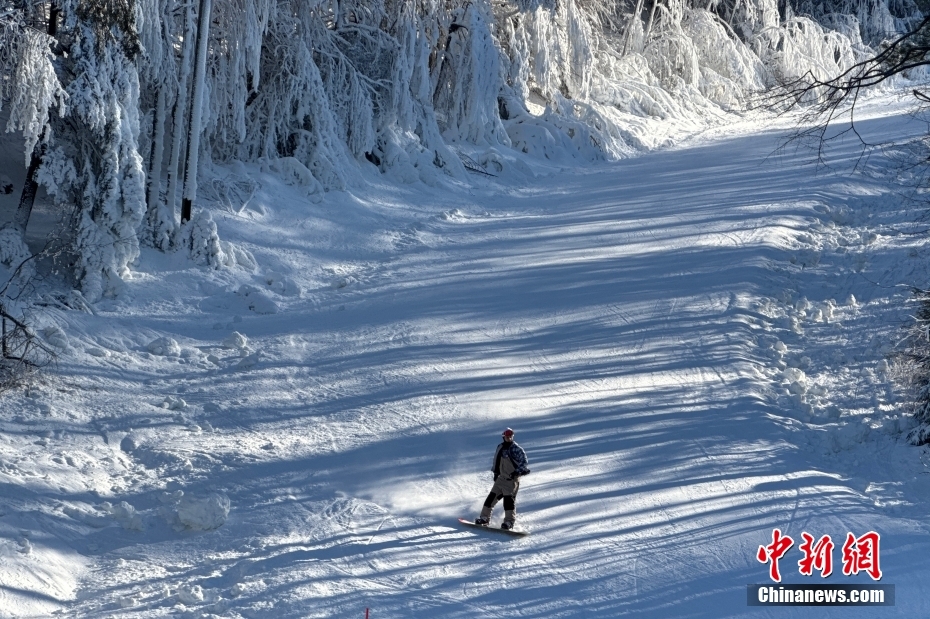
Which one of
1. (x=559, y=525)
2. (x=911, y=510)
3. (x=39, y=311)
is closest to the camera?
(x=559, y=525)

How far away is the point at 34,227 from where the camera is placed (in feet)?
37.3

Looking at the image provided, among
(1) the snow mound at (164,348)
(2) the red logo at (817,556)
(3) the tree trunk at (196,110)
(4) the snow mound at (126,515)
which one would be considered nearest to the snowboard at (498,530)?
(2) the red logo at (817,556)

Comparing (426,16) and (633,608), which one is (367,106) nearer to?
(426,16)

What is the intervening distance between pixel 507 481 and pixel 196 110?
23.8 feet

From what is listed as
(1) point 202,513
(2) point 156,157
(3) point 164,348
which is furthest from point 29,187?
(1) point 202,513

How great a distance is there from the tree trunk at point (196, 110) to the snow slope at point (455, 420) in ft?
2.88

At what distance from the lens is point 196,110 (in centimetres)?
1242

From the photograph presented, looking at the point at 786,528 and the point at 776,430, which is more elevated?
the point at 776,430

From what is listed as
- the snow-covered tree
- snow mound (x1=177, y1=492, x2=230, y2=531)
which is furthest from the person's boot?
the snow-covered tree

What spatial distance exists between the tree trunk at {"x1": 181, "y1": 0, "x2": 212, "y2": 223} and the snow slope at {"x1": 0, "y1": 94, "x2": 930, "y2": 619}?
0.88 m

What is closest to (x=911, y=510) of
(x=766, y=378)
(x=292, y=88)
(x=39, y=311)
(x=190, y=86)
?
(x=766, y=378)

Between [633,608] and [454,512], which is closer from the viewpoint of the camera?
[633,608]

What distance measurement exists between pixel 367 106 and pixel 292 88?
180 centimetres

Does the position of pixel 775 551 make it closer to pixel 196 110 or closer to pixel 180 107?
pixel 196 110
